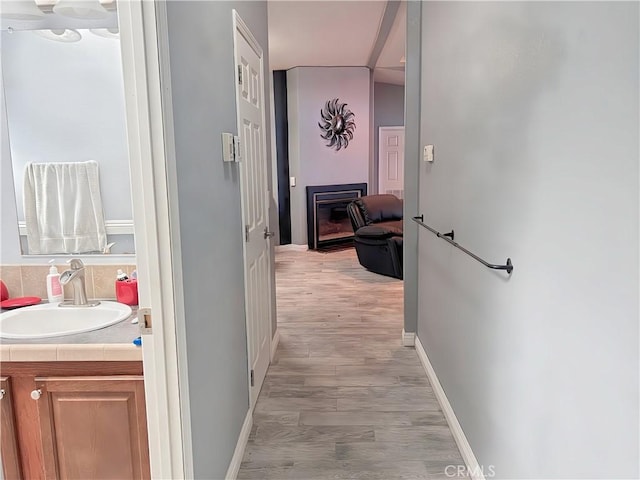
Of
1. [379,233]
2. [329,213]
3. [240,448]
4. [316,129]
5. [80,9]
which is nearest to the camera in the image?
[80,9]

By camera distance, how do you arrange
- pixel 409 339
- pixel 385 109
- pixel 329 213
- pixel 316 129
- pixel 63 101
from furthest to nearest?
pixel 385 109, pixel 329 213, pixel 316 129, pixel 409 339, pixel 63 101

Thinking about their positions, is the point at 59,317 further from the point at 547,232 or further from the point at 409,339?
the point at 409,339

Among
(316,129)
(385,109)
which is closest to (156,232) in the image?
(316,129)

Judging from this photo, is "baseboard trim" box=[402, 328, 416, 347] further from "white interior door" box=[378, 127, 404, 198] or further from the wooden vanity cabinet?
"white interior door" box=[378, 127, 404, 198]

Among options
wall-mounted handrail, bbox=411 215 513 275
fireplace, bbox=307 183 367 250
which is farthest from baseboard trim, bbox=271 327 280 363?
fireplace, bbox=307 183 367 250

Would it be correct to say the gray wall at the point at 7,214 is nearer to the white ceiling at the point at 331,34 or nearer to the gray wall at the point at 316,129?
the white ceiling at the point at 331,34

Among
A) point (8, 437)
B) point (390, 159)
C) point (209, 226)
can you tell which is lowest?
point (8, 437)

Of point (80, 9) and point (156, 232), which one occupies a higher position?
point (80, 9)

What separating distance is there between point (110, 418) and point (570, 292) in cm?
143

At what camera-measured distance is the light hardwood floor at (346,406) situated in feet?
6.88

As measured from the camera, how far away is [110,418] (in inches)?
58.6

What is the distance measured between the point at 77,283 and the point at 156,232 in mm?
813

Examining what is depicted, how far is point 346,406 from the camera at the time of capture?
8.54 ft

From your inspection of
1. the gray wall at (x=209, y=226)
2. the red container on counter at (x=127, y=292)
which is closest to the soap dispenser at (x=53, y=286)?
the red container on counter at (x=127, y=292)
